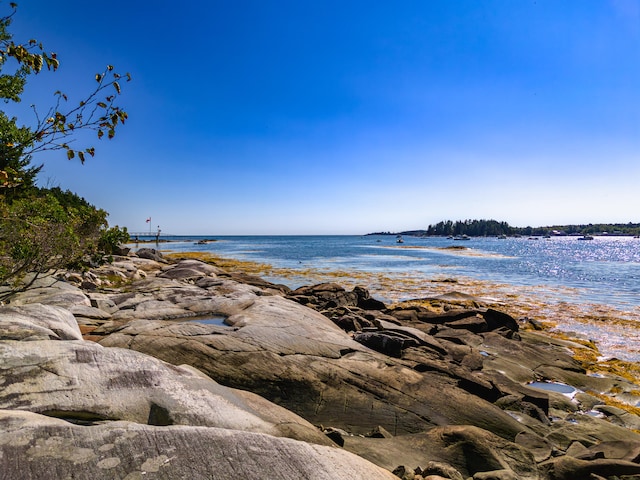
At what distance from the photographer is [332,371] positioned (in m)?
8.75

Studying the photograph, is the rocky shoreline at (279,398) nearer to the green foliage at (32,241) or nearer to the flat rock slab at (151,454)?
the flat rock slab at (151,454)

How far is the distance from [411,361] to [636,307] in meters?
22.1

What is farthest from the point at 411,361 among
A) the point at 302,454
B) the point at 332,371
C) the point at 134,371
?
the point at 134,371

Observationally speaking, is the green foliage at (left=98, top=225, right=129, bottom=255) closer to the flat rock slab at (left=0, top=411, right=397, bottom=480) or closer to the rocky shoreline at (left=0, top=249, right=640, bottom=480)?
the rocky shoreline at (left=0, top=249, right=640, bottom=480)

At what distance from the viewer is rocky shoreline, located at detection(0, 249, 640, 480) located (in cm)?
388

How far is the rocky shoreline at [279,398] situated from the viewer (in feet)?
12.7

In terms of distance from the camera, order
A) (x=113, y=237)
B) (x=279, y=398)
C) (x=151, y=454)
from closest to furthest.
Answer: (x=151, y=454) < (x=279, y=398) < (x=113, y=237)

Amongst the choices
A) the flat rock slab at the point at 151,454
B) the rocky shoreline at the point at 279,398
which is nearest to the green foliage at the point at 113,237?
the rocky shoreline at the point at 279,398

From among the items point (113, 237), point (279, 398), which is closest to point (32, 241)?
point (113, 237)

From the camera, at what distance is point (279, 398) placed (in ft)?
26.0

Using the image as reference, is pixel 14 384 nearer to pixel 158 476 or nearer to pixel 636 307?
pixel 158 476

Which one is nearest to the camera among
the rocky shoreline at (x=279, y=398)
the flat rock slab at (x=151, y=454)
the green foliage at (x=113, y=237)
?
the flat rock slab at (x=151, y=454)

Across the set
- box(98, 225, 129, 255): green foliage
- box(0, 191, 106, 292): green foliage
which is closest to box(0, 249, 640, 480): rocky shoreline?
box(0, 191, 106, 292): green foliage

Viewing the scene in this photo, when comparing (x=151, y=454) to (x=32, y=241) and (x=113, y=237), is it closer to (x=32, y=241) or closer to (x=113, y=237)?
(x=32, y=241)
